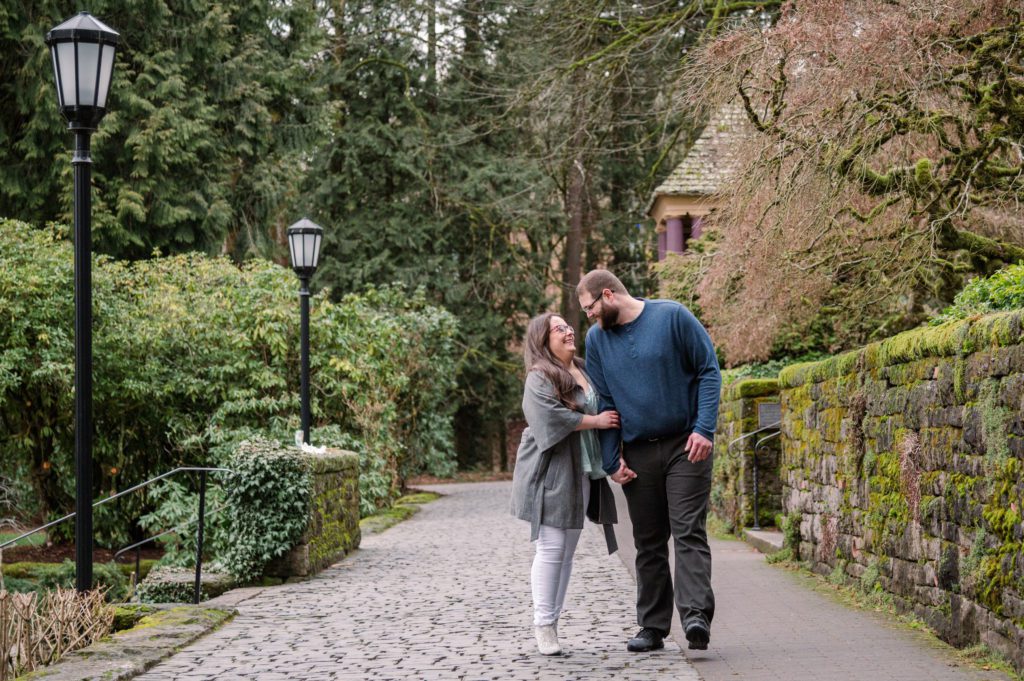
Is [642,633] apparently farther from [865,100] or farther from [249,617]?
[865,100]

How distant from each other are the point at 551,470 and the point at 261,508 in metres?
4.69

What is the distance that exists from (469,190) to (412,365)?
303 inches

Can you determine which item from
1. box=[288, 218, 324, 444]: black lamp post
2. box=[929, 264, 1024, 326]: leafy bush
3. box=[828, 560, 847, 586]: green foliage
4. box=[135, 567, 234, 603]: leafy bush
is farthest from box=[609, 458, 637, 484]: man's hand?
box=[288, 218, 324, 444]: black lamp post

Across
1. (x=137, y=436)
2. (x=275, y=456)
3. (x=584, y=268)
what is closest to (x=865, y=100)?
(x=275, y=456)

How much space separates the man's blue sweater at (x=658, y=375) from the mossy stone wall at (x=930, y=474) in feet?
4.09

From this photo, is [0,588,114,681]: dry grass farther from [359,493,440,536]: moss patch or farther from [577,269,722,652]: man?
[359,493,440,536]: moss patch

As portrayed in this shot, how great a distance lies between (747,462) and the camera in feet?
41.8

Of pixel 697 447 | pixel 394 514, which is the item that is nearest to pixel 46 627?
pixel 697 447

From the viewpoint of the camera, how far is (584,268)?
1414 inches

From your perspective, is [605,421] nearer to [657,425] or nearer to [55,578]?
[657,425]

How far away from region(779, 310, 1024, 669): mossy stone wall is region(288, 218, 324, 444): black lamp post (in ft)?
20.1

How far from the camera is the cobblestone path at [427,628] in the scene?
20.7 feet

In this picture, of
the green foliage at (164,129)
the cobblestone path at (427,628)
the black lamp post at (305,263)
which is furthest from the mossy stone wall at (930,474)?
the green foliage at (164,129)

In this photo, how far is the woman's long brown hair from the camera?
6.64 metres
